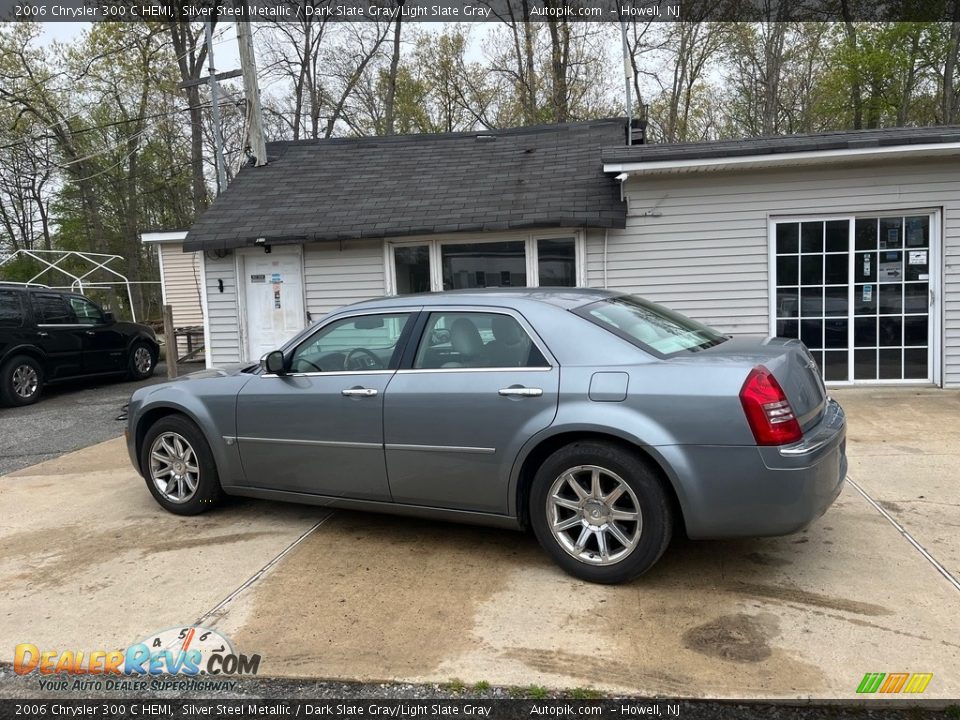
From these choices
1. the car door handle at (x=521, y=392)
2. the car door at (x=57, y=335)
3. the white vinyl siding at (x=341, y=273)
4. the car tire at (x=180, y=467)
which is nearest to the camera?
the car door handle at (x=521, y=392)

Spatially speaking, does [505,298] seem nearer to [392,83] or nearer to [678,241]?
[678,241]

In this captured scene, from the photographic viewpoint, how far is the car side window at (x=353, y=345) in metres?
4.24

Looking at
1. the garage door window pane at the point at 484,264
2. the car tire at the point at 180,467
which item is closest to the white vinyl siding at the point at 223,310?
the garage door window pane at the point at 484,264

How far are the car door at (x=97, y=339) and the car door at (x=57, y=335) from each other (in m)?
0.13

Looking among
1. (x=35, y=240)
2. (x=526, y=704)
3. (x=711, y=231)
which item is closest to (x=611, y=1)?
(x=711, y=231)

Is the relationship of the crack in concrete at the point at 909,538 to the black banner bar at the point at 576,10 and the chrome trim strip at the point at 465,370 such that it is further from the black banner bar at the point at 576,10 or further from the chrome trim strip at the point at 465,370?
the black banner bar at the point at 576,10

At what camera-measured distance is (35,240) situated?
31.5m

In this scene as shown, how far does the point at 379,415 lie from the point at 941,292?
7711 millimetres

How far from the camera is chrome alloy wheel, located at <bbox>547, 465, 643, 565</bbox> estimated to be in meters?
3.44

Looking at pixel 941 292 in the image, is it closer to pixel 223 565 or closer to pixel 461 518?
pixel 461 518

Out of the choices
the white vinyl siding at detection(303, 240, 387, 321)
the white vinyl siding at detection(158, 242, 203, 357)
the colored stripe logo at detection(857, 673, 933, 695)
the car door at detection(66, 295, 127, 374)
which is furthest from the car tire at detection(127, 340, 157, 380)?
the colored stripe logo at detection(857, 673, 933, 695)

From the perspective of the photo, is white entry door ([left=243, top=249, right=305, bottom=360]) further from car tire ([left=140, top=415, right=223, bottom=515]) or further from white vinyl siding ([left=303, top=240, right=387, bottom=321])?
car tire ([left=140, top=415, right=223, bottom=515])

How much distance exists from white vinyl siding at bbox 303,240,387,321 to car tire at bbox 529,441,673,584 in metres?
6.66

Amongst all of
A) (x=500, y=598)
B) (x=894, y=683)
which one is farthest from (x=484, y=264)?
(x=894, y=683)
